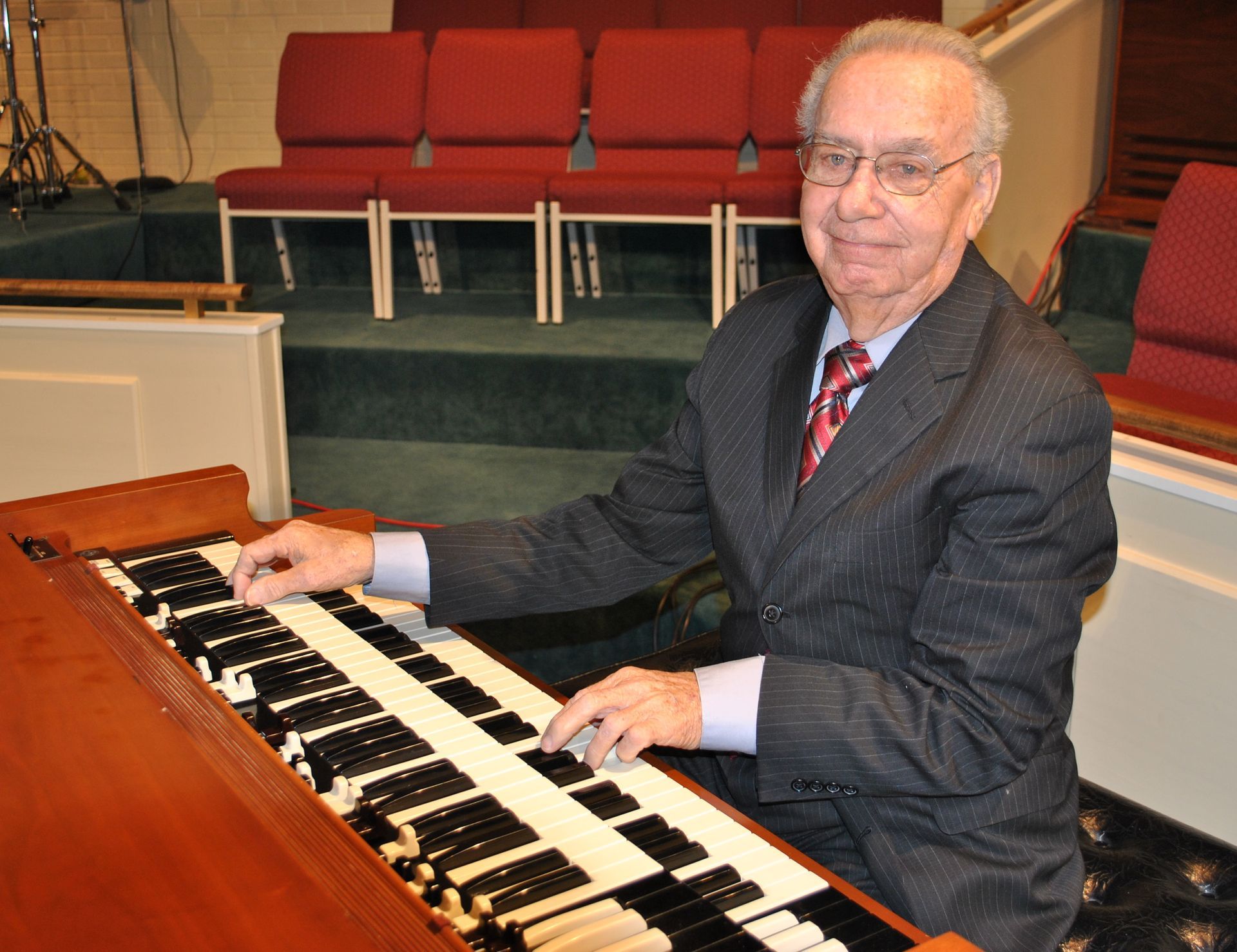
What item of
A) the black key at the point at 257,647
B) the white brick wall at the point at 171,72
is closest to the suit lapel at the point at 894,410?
the black key at the point at 257,647

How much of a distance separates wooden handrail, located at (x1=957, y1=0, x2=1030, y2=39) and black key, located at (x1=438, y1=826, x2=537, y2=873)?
3943 millimetres

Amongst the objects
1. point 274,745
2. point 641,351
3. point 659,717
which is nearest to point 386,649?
point 274,745

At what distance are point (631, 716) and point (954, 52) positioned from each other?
741mm

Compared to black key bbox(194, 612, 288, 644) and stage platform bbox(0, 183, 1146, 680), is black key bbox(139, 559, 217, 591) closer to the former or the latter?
black key bbox(194, 612, 288, 644)

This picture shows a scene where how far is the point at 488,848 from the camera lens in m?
0.94

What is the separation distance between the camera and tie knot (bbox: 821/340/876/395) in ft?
4.38

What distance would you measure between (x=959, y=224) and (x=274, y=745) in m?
0.88

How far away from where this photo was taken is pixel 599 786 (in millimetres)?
1058

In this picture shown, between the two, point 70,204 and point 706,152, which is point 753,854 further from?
point 70,204

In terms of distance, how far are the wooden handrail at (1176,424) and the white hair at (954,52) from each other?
546 mm

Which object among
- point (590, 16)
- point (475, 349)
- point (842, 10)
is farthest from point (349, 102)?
point (842, 10)

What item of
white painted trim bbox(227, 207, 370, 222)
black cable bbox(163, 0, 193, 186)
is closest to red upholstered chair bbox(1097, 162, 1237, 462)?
white painted trim bbox(227, 207, 370, 222)

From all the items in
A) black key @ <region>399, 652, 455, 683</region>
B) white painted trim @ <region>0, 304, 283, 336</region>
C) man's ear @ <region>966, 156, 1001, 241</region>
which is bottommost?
black key @ <region>399, 652, 455, 683</region>

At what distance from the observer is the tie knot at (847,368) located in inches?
52.6
